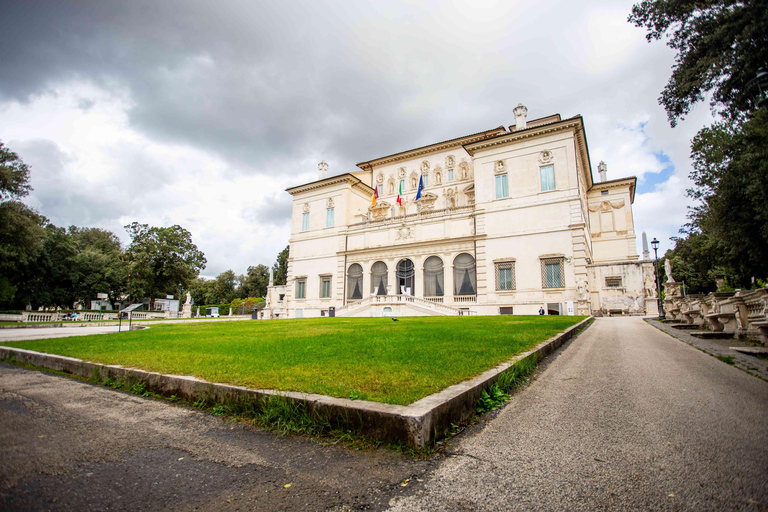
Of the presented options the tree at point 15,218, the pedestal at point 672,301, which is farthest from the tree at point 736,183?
the tree at point 15,218

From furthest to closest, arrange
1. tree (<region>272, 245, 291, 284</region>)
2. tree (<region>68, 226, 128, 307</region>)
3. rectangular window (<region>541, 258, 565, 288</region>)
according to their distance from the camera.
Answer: tree (<region>272, 245, 291, 284</region>), tree (<region>68, 226, 128, 307</region>), rectangular window (<region>541, 258, 565, 288</region>)

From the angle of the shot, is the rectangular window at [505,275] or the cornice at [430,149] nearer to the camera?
the rectangular window at [505,275]

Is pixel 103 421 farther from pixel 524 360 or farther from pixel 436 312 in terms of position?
pixel 436 312

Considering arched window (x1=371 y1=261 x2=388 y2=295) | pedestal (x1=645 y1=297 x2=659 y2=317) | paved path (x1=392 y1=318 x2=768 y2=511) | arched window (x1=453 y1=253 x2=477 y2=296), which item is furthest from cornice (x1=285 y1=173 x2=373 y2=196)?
paved path (x1=392 y1=318 x2=768 y2=511)

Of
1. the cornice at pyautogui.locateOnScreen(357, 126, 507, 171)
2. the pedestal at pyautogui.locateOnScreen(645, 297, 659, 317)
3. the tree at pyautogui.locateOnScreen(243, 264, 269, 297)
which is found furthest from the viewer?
the tree at pyautogui.locateOnScreen(243, 264, 269, 297)

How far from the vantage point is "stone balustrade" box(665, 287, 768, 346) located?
26.4ft

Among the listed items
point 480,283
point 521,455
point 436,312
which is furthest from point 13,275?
point 521,455

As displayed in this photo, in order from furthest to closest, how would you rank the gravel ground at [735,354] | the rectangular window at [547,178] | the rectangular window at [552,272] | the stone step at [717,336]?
the rectangular window at [547,178]
the rectangular window at [552,272]
the stone step at [717,336]
the gravel ground at [735,354]

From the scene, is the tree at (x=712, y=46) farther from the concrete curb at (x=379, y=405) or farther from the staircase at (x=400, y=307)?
the staircase at (x=400, y=307)

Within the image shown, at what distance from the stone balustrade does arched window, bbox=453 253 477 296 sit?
52.9 ft

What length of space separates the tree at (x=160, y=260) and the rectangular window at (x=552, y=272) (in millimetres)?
45698

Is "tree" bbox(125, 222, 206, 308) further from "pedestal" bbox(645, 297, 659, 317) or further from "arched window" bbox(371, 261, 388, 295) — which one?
"pedestal" bbox(645, 297, 659, 317)

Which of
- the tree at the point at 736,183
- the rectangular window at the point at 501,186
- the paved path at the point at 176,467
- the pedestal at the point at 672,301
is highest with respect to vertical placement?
the rectangular window at the point at 501,186

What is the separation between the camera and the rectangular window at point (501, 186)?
30.7m
